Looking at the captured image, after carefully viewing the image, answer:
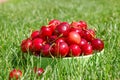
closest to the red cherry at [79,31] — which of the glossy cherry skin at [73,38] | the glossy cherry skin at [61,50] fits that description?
the glossy cherry skin at [73,38]

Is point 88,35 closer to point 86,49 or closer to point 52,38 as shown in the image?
point 86,49

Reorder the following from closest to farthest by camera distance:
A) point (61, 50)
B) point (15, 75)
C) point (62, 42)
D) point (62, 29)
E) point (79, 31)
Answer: point (15, 75) → point (61, 50) → point (62, 42) → point (62, 29) → point (79, 31)

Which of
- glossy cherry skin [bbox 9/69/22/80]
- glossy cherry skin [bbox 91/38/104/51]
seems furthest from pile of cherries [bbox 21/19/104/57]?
glossy cherry skin [bbox 9/69/22/80]

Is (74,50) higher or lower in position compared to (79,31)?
lower

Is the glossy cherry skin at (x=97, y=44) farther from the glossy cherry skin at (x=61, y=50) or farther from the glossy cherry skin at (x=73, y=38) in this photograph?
the glossy cherry skin at (x=61, y=50)

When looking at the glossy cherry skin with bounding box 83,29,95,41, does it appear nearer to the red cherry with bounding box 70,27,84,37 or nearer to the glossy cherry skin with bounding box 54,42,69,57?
the red cherry with bounding box 70,27,84,37

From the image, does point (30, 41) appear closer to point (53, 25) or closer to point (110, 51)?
point (53, 25)

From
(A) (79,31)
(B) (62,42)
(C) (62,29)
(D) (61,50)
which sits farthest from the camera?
(A) (79,31)

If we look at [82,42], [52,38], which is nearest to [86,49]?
[82,42]

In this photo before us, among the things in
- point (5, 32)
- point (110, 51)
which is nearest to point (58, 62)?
point (110, 51)
